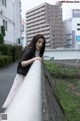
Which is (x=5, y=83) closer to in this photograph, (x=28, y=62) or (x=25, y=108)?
(x=28, y=62)

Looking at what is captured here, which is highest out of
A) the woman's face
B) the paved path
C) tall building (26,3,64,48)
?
tall building (26,3,64,48)

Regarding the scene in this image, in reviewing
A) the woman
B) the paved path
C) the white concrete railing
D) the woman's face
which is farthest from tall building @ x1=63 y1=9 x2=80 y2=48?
the white concrete railing

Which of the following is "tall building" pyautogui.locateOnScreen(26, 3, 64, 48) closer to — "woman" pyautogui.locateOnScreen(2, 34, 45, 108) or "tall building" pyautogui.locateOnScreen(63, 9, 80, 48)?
"tall building" pyautogui.locateOnScreen(63, 9, 80, 48)

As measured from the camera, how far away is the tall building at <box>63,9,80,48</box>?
474ft

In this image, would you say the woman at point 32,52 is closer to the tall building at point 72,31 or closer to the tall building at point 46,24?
the tall building at point 46,24

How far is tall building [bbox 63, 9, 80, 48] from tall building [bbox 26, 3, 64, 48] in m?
2.38

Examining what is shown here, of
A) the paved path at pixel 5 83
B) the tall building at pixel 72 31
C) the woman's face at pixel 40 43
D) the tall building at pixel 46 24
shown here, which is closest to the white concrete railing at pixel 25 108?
the woman's face at pixel 40 43

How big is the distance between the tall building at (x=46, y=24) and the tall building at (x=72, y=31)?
→ 2.38m

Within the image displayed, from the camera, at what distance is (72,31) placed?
145m

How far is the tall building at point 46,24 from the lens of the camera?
14188 cm

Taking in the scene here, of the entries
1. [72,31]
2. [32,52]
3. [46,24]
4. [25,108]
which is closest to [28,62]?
[32,52]

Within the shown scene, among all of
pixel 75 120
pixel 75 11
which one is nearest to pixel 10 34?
pixel 75 120

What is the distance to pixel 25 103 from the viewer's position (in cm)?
209

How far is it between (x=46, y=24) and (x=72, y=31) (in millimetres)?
9814
